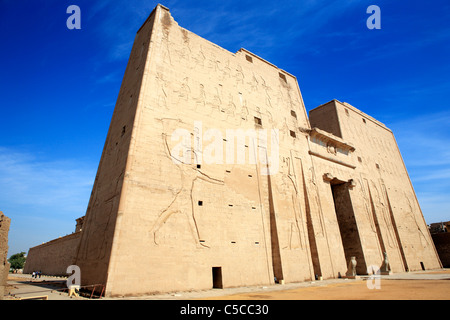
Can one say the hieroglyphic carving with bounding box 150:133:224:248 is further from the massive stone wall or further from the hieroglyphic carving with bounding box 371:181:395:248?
the hieroglyphic carving with bounding box 371:181:395:248

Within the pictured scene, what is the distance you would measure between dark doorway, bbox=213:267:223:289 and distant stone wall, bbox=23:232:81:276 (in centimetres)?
1083

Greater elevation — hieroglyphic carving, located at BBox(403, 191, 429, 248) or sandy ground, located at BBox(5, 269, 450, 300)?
hieroglyphic carving, located at BBox(403, 191, 429, 248)

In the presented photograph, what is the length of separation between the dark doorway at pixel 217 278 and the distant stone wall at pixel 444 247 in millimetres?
29106

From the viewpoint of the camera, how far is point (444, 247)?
27.2 meters

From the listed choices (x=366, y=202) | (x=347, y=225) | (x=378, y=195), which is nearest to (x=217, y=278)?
(x=347, y=225)

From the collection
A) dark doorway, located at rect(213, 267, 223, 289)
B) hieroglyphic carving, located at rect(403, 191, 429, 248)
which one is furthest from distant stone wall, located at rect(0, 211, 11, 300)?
hieroglyphic carving, located at rect(403, 191, 429, 248)

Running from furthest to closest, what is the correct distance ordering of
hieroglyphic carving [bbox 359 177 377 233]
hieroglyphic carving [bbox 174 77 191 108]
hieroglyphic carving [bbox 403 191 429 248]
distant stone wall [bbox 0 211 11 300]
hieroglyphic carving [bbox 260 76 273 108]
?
hieroglyphic carving [bbox 403 191 429 248]
hieroglyphic carving [bbox 359 177 377 233]
hieroglyphic carving [bbox 260 76 273 108]
hieroglyphic carving [bbox 174 77 191 108]
distant stone wall [bbox 0 211 11 300]

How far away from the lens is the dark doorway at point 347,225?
1839cm

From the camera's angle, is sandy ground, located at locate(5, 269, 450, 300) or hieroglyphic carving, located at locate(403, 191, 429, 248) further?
hieroglyphic carving, located at locate(403, 191, 429, 248)

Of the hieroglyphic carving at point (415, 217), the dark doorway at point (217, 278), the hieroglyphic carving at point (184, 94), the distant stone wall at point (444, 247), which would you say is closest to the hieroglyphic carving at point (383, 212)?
the hieroglyphic carving at point (415, 217)

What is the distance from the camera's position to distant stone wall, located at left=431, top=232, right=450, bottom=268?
88.1ft

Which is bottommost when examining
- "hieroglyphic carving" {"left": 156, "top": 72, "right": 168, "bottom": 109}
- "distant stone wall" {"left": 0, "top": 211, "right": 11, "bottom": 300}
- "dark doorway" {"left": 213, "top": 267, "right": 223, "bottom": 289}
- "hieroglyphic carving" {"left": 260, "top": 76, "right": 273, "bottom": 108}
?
"dark doorway" {"left": 213, "top": 267, "right": 223, "bottom": 289}

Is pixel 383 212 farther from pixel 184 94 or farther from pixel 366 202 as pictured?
pixel 184 94

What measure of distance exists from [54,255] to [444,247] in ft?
132
